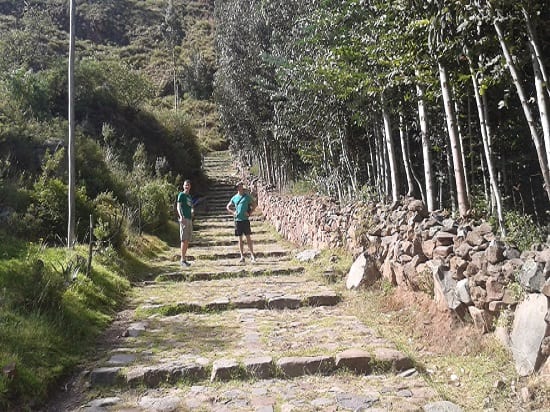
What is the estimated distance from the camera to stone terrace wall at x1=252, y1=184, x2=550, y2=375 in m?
3.26

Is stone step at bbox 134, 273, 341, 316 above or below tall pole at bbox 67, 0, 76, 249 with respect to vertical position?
below

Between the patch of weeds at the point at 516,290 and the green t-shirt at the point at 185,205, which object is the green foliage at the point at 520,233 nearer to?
the patch of weeds at the point at 516,290

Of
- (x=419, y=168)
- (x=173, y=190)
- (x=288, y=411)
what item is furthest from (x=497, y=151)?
(x=173, y=190)

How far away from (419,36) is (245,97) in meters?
11.9

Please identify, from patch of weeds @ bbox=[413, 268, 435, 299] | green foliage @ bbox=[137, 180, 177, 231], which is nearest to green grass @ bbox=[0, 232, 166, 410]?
patch of weeds @ bbox=[413, 268, 435, 299]

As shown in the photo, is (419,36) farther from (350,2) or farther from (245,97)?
(245,97)

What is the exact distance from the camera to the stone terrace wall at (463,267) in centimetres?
326

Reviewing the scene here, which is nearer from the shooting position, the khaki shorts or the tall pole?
the tall pole

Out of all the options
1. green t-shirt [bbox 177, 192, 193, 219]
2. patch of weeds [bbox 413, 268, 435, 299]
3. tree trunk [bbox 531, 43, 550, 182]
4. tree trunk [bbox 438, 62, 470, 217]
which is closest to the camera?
tree trunk [bbox 531, 43, 550, 182]

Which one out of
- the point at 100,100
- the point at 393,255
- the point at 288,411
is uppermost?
the point at 100,100

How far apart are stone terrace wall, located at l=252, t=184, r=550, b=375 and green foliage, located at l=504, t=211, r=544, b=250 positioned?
25 centimetres

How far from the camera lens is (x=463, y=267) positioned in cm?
430

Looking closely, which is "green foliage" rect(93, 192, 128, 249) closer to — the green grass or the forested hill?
the forested hill

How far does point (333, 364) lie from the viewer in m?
4.08
